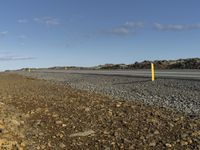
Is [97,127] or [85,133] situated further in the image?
[97,127]

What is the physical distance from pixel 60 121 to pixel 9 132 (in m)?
1.99

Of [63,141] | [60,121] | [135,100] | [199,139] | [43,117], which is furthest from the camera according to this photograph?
[135,100]

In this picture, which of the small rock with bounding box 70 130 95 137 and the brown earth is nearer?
the brown earth

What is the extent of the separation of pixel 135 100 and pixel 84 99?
6.93ft

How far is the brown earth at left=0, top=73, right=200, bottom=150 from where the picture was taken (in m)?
9.46

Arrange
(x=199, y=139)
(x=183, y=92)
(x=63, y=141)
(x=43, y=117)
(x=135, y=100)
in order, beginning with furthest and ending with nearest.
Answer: (x=183, y=92) → (x=135, y=100) → (x=43, y=117) → (x=63, y=141) → (x=199, y=139)

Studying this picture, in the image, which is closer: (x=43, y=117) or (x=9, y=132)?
(x=9, y=132)

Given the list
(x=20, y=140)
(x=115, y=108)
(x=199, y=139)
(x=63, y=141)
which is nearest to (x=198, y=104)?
(x=115, y=108)

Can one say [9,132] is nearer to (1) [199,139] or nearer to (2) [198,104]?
(1) [199,139]

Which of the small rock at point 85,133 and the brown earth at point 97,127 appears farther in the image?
the small rock at point 85,133

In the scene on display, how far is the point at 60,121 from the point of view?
1200 centimetres

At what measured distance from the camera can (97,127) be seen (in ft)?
36.4

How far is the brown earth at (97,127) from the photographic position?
31.0 ft

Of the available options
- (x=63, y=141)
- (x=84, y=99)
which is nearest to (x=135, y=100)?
(x=84, y=99)
